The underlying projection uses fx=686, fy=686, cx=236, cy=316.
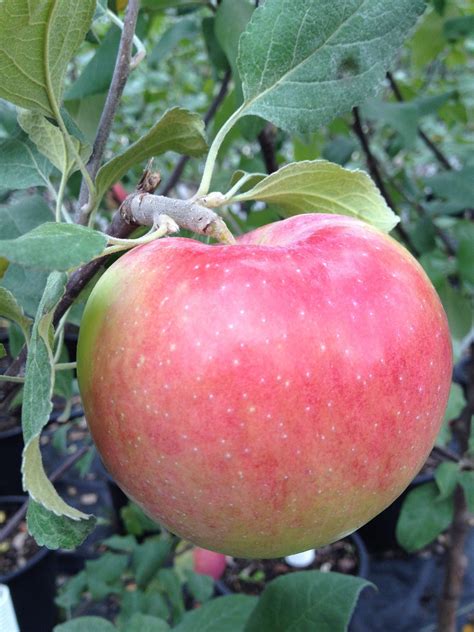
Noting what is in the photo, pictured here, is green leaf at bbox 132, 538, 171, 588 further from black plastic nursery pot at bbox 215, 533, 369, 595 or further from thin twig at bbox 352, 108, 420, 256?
thin twig at bbox 352, 108, 420, 256

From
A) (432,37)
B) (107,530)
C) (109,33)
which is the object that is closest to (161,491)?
(109,33)

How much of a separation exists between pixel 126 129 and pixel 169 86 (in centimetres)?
37

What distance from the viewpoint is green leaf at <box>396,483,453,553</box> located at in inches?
39.7

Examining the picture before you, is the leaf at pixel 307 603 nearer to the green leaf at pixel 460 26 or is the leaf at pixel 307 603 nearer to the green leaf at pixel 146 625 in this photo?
the green leaf at pixel 146 625

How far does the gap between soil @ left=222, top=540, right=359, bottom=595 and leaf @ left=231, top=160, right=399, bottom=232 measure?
110 centimetres

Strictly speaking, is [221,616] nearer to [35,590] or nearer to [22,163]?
[22,163]

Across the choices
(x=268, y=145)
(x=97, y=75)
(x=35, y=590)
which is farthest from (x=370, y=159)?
(x=35, y=590)

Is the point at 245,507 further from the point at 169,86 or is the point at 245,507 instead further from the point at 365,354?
the point at 169,86

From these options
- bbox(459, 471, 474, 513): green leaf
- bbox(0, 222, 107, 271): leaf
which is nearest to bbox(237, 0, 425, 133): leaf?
bbox(0, 222, 107, 271): leaf

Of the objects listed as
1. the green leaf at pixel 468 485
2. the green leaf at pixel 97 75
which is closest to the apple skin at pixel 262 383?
the green leaf at pixel 97 75

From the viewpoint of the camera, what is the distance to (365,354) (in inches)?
14.2

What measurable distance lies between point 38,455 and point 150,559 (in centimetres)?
73

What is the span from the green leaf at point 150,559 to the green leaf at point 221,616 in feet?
0.92

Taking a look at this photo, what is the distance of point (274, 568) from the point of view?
1.44 meters
